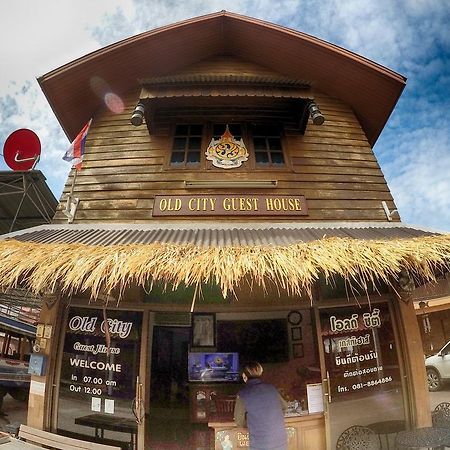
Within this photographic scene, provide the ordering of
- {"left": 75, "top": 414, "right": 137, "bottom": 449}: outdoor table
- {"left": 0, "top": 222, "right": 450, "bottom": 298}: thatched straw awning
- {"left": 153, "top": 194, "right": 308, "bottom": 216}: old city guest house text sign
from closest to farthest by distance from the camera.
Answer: {"left": 0, "top": 222, "right": 450, "bottom": 298}: thatched straw awning
{"left": 75, "top": 414, "right": 137, "bottom": 449}: outdoor table
{"left": 153, "top": 194, "right": 308, "bottom": 216}: old city guest house text sign

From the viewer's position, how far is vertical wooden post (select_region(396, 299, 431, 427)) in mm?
5594

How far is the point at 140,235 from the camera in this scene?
5551 millimetres

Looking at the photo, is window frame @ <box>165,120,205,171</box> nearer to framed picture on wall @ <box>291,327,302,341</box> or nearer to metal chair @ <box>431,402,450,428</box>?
framed picture on wall @ <box>291,327,302,341</box>

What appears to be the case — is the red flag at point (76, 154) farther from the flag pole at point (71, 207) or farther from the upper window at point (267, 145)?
the upper window at point (267, 145)

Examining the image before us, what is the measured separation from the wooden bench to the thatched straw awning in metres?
2.46

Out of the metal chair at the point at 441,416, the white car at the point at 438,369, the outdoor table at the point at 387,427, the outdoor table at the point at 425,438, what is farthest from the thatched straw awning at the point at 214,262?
the white car at the point at 438,369

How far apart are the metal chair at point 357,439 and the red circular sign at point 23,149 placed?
28.8 ft

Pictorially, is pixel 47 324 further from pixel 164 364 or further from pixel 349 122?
pixel 349 122

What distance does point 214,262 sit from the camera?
4285 mm

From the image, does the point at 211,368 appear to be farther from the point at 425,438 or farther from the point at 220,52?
the point at 220,52

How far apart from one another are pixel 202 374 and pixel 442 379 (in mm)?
9441

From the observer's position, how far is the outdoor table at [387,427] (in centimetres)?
540

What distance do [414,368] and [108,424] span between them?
5.68 meters

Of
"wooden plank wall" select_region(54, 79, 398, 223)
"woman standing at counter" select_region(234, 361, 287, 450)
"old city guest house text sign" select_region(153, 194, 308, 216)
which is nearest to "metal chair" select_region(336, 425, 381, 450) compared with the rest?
"woman standing at counter" select_region(234, 361, 287, 450)
